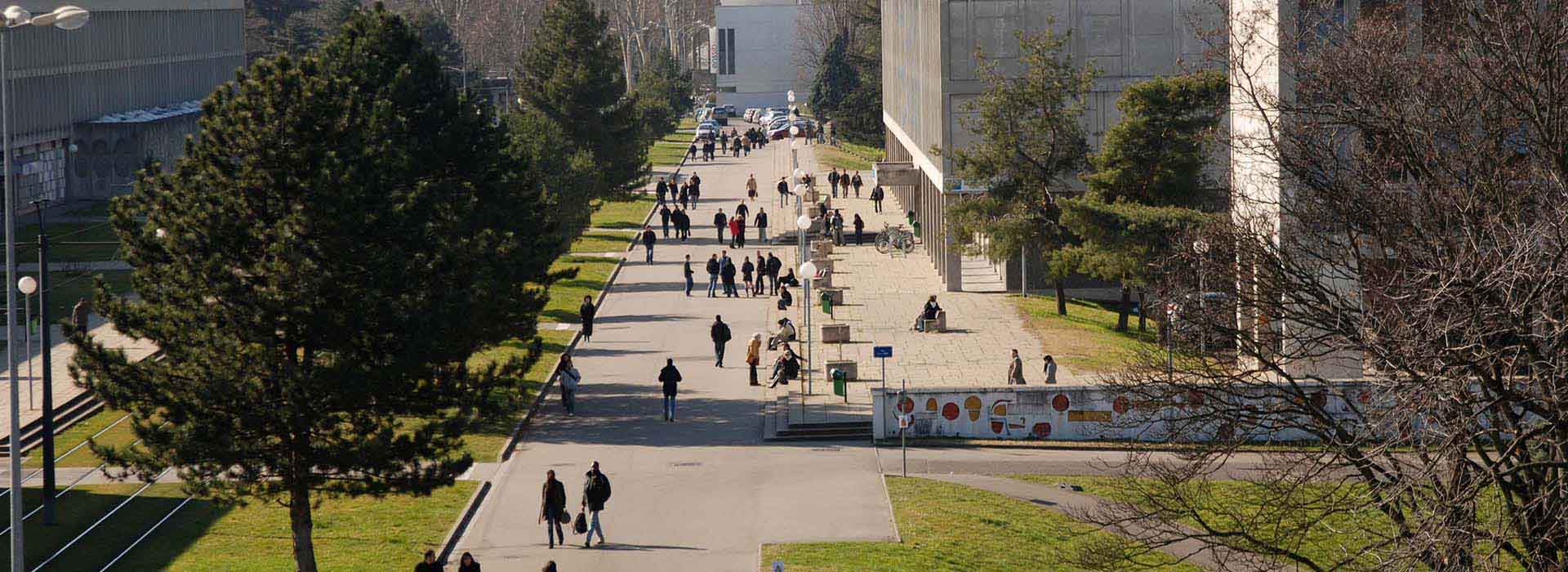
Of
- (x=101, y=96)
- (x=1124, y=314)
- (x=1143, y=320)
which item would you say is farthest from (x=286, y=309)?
(x=101, y=96)

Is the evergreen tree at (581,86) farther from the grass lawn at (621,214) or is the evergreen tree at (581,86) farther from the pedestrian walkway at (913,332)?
the pedestrian walkway at (913,332)

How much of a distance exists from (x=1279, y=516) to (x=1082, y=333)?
85.9 feet

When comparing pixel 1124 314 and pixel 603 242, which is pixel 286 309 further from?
pixel 603 242

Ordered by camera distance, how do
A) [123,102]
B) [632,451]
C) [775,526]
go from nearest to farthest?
1. [775,526]
2. [632,451]
3. [123,102]

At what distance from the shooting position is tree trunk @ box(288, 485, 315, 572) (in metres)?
22.9

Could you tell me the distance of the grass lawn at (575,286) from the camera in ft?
158

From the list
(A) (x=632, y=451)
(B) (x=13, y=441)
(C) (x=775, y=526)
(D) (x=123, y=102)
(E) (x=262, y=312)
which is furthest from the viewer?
(D) (x=123, y=102)

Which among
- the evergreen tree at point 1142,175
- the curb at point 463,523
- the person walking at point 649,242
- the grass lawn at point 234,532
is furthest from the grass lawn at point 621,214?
the grass lawn at point 234,532

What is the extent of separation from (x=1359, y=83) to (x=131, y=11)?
234 feet

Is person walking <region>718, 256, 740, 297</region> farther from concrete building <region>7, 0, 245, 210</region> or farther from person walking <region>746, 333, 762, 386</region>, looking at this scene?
concrete building <region>7, 0, 245, 210</region>

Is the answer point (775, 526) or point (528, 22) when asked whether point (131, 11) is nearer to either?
point (775, 526)

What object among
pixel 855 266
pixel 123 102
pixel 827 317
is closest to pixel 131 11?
pixel 123 102

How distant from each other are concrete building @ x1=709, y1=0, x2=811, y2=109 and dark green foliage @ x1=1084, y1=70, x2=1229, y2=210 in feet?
370

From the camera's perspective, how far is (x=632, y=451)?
104 feet
